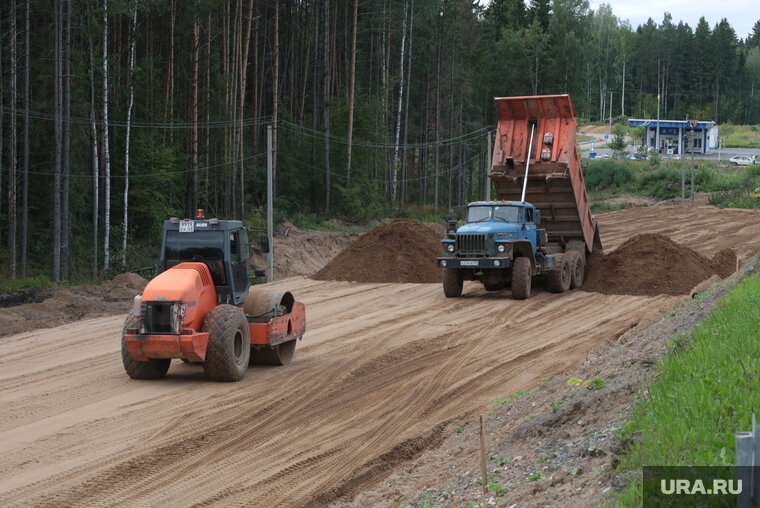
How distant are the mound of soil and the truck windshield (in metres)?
4.35

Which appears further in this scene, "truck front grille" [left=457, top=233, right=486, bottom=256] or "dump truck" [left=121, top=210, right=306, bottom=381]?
"truck front grille" [left=457, top=233, right=486, bottom=256]

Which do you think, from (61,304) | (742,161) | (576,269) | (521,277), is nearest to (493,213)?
(521,277)

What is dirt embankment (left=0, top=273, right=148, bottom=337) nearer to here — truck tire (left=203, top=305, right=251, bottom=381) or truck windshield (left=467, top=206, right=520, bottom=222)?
truck tire (left=203, top=305, right=251, bottom=381)

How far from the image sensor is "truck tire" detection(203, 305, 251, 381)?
13.1 m

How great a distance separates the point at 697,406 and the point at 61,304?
18151 millimetres

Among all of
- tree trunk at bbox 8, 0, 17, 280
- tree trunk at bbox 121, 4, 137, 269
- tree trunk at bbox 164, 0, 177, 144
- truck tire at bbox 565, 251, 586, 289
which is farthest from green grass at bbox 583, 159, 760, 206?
tree trunk at bbox 8, 0, 17, 280

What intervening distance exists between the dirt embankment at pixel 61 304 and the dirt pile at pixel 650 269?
1232cm

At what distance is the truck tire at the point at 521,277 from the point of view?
22.6 m

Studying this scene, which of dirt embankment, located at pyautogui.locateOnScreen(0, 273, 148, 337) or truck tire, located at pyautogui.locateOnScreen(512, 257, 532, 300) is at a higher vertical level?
truck tire, located at pyautogui.locateOnScreen(512, 257, 532, 300)

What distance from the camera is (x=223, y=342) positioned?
43.2 ft

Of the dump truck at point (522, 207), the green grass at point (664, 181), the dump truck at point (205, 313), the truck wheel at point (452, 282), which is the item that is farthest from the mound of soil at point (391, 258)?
the green grass at point (664, 181)

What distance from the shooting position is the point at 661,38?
12988 cm

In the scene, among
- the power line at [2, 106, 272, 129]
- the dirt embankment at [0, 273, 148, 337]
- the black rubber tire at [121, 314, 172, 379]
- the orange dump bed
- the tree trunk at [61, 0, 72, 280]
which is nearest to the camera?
the black rubber tire at [121, 314, 172, 379]

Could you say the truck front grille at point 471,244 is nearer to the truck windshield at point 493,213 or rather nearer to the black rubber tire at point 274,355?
the truck windshield at point 493,213
